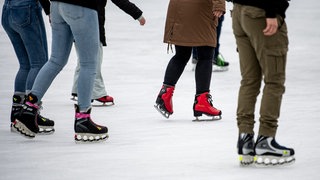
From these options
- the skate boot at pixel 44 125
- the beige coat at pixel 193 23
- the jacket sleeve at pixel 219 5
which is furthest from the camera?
the beige coat at pixel 193 23

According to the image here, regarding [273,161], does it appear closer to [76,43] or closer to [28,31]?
[76,43]

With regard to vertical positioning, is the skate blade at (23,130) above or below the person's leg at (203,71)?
below

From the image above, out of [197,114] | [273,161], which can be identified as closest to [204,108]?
[197,114]

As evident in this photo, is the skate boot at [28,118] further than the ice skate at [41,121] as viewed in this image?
No

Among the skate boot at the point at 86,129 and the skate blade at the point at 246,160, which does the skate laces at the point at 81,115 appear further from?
the skate blade at the point at 246,160

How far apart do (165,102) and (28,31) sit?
5.40 feet

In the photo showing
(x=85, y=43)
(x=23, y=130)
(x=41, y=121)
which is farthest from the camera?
(x=41, y=121)

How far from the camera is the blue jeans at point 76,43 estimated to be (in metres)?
6.89

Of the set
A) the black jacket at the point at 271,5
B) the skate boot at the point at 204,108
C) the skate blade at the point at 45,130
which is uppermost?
the black jacket at the point at 271,5

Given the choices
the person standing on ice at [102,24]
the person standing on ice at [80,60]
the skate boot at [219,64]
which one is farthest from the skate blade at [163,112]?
the skate boot at [219,64]

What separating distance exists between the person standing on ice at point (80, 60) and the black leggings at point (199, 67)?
149 centimetres

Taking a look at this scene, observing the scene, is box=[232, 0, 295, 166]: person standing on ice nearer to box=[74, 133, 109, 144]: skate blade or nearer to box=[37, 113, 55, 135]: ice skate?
box=[74, 133, 109, 144]: skate blade

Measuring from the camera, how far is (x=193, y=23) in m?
8.41

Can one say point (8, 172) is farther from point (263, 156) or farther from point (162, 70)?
point (162, 70)
